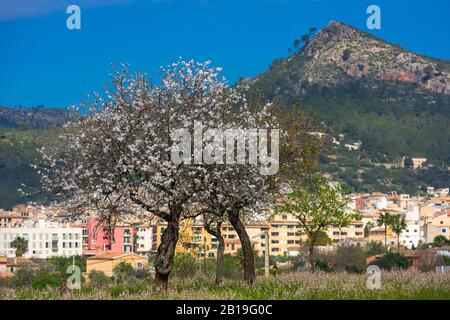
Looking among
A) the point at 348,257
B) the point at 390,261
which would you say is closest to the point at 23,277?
the point at 390,261

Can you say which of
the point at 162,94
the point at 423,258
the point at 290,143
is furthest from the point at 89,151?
the point at 423,258

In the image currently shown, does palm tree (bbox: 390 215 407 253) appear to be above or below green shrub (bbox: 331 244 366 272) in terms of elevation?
above

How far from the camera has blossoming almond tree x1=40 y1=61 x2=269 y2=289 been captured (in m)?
27.8

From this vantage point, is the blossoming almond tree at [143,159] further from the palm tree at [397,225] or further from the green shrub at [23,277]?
the palm tree at [397,225]

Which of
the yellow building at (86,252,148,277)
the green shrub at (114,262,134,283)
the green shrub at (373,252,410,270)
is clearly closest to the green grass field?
the green shrub at (114,262,134,283)

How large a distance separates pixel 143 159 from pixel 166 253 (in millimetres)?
2850

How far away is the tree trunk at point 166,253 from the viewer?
91.5 ft

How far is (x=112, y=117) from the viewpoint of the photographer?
92.9ft

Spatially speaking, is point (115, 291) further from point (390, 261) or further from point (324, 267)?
point (390, 261)

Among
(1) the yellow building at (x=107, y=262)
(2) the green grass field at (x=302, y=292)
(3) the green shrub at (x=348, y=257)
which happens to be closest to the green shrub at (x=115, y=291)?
(2) the green grass field at (x=302, y=292)

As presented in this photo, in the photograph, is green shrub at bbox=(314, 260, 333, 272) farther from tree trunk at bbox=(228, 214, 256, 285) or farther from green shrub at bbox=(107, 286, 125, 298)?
green shrub at bbox=(107, 286, 125, 298)
